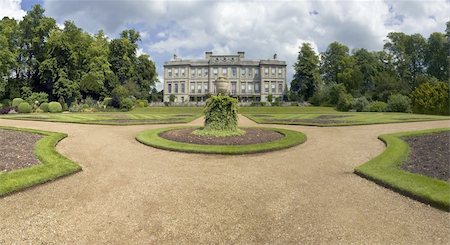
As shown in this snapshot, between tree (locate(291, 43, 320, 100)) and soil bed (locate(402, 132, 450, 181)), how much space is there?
55959 mm

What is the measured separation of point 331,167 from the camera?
835cm

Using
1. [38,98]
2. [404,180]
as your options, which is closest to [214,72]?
[38,98]

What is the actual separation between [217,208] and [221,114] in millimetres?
8550

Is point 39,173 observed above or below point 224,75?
below

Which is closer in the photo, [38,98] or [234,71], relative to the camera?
[38,98]

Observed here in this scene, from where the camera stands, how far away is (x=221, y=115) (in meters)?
13.7

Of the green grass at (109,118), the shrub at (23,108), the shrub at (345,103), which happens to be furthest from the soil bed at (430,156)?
the shrub at (23,108)

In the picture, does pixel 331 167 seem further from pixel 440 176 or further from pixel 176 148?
pixel 176 148

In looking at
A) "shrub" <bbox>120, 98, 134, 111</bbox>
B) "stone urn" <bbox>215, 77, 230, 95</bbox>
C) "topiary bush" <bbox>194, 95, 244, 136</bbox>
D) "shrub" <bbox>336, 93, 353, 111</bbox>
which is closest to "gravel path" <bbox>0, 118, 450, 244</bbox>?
"topiary bush" <bbox>194, 95, 244, 136</bbox>

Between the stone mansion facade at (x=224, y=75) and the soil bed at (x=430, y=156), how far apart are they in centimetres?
7203

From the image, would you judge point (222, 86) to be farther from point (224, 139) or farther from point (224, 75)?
point (224, 75)

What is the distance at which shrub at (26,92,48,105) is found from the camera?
142 feet

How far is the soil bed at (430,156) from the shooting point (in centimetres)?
728

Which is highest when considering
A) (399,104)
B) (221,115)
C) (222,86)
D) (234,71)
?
(234,71)
